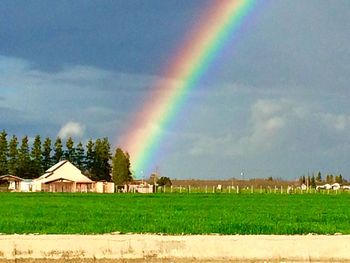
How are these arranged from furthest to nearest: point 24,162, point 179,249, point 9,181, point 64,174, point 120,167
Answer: point 120,167 < point 24,162 < point 9,181 < point 64,174 < point 179,249

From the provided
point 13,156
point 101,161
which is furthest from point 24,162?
point 101,161

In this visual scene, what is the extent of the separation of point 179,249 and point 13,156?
14968cm

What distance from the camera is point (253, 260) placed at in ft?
51.2

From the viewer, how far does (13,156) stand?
161 meters

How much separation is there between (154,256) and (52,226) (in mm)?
7480

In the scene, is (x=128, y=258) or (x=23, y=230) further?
(x=23, y=230)

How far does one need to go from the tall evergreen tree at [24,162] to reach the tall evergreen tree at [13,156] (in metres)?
1.21

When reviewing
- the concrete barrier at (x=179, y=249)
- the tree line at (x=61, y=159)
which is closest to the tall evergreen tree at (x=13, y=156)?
the tree line at (x=61, y=159)

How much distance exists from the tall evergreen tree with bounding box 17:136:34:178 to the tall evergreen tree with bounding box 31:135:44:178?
1.44 metres

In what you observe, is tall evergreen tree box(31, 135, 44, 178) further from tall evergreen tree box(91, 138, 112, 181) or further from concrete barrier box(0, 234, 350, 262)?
concrete barrier box(0, 234, 350, 262)

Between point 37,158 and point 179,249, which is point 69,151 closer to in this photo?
point 37,158

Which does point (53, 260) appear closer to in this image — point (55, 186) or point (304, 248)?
point (304, 248)

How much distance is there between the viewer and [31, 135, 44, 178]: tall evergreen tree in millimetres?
164375

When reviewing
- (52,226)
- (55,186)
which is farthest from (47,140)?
(52,226)
